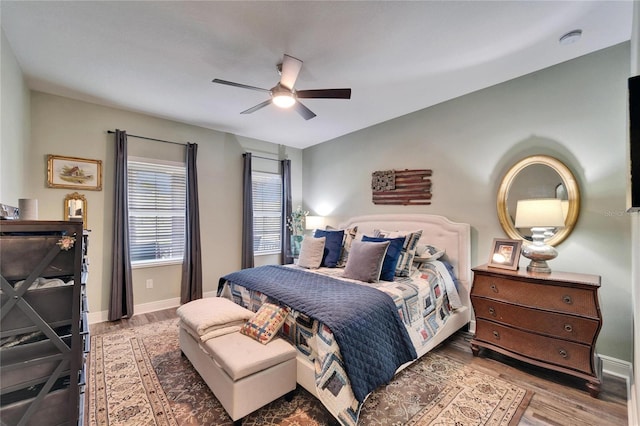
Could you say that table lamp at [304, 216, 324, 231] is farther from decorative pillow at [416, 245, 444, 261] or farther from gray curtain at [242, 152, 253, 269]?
decorative pillow at [416, 245, 444, 261]

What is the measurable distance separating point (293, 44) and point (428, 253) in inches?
100

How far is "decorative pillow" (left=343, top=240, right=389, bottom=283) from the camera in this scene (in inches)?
106

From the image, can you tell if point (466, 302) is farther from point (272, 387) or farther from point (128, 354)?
point (128, 354)

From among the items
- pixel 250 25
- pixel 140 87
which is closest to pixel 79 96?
pixel 140 87

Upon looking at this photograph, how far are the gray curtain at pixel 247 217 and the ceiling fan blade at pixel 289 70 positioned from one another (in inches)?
94.5

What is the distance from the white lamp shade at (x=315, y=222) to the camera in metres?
5.00

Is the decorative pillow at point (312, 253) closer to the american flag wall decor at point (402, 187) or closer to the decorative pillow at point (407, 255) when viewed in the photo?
the decorative pillow at point (407, 255)

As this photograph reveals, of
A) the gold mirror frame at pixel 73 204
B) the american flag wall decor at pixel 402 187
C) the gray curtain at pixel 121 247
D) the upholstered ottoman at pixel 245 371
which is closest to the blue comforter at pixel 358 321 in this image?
the upholstered ottoman at pixel 245 371

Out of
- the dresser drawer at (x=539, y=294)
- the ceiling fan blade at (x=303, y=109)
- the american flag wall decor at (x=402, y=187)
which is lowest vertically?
the dresser drawer at (x=539, y=294)

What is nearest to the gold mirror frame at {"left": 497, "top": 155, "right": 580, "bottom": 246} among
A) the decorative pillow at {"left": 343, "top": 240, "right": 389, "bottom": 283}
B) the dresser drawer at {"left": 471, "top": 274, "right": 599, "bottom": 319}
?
the dresser drawer at {"left": 471, "top": 274, "right": 599, "bottom": 319}

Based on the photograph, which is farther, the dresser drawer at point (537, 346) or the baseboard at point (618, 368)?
the baseboard at point (618, 368)

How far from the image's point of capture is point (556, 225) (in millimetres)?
2244

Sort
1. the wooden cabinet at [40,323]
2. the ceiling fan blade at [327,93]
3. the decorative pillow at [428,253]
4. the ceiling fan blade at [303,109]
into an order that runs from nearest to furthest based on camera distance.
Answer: the wooden cabinet at [40,323]
the ceiling fan blade at [327,93]
the ceiling fan blade at [303,109]
the decorative pillow at [428,253]

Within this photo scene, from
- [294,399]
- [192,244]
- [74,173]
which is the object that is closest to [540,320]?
[294,399]
